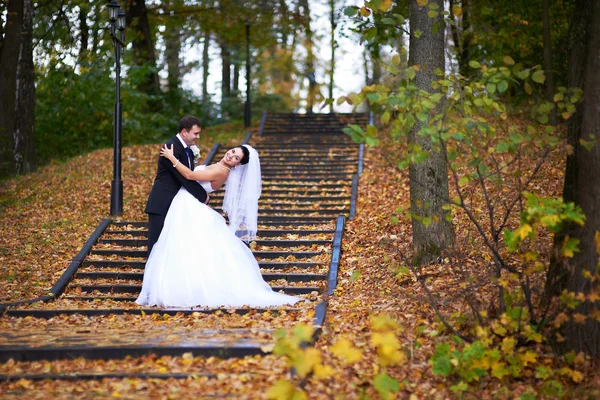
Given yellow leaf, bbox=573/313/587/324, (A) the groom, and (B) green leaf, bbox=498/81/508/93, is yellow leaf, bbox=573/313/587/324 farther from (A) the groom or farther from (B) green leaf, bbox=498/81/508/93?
(A) the groom

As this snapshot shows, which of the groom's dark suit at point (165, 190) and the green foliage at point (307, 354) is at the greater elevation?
the groom's dark suit at point (165, 190)

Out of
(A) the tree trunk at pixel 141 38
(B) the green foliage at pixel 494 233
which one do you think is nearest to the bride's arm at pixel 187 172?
(B) the green foliage at pixel 494 233

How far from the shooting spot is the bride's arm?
852 centimetres

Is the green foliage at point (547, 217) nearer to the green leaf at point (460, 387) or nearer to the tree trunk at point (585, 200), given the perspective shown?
the tree trunk at point (585, 200)

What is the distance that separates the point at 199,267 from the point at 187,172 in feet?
3.88

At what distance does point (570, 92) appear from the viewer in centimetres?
629

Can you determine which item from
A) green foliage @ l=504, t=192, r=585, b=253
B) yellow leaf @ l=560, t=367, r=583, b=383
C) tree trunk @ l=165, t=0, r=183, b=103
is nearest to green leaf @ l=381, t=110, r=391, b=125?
green foliage @ l=504, t=192, r=585, b=253

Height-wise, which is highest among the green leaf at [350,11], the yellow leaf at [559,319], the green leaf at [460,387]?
the green leaf at [350,11]

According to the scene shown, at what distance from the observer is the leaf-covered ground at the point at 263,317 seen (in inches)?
221

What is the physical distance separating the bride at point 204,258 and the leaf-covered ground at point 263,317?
410 mm

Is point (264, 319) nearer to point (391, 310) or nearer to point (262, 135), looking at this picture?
point (391, 310)

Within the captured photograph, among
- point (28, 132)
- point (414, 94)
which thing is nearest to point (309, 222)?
point (414, 94)

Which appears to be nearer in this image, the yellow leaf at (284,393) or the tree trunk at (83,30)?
the yellow leaf at (284,393)

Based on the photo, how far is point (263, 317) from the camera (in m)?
7.88
